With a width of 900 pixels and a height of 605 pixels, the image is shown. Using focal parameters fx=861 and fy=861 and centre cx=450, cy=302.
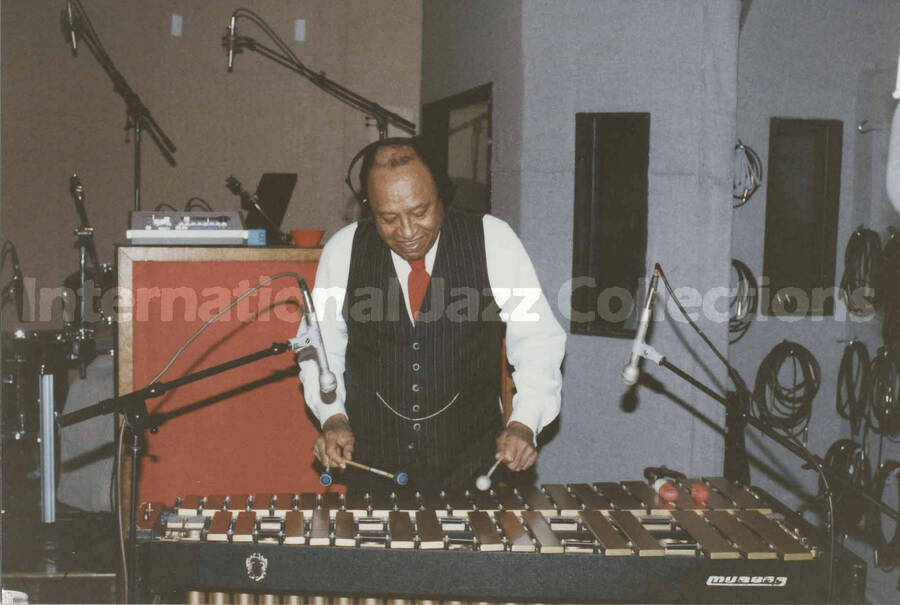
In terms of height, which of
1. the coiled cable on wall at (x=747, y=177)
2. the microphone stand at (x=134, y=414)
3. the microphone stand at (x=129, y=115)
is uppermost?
the microphone stand at (x=129, y=115)

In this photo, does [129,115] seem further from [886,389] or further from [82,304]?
[886,389]

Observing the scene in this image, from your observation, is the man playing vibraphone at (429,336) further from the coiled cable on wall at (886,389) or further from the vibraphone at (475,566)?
the coiled cable on wall at (886,389)

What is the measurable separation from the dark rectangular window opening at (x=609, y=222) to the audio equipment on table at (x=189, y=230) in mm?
1492

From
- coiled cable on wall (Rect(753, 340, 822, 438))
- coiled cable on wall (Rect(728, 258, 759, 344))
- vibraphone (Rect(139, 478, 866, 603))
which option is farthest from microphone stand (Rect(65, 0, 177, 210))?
vibraphone (Rect(139, 478, 866, 603))

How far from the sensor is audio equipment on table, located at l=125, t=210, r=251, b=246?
3.10 metres

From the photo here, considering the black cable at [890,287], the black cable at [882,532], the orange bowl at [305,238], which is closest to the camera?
the orange bowl at [305,238]

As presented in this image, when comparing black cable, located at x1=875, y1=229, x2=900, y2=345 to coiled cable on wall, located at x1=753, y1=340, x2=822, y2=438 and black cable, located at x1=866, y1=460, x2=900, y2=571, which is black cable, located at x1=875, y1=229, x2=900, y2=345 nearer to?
coiled cable on wall, located at x1=753, y1=340, x2=822, y2=438

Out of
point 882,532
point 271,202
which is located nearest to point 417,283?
point 271,202

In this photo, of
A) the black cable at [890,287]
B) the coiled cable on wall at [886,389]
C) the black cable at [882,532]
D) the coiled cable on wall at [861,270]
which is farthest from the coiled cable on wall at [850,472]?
the coiled cable on wall at [861,270]

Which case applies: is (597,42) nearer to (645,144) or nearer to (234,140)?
(645,144)

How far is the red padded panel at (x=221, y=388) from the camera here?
10.0 feet

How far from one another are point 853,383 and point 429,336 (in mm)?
3396

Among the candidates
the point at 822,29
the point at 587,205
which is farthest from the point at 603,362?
the point at 822,29

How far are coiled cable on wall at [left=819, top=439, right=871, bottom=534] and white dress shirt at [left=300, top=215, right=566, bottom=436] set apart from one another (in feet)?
7.83
